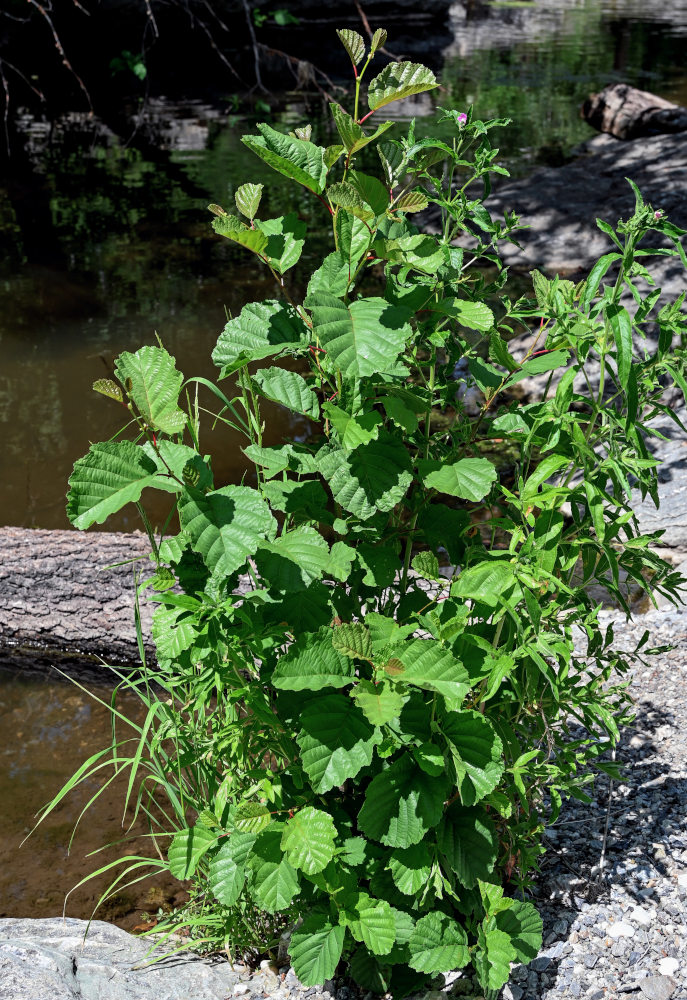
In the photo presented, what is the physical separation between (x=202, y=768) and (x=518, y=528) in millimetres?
940

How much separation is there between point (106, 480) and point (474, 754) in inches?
29.8

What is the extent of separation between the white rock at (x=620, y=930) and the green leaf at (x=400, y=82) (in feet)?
5.35

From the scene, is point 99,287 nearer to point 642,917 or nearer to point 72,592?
point 72,592

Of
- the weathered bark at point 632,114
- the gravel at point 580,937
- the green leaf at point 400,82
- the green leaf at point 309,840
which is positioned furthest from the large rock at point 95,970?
the weathered bark at point 632,114

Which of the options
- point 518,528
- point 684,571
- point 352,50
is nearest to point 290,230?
point 352,50

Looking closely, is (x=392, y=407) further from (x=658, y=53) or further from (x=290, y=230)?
(x=658, y=53)

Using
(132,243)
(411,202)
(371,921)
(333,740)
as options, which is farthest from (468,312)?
(132,243)

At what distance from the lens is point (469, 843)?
156 centimetres

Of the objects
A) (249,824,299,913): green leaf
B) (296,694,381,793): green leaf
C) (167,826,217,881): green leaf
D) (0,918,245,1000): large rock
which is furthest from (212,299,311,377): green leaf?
(0,918,245,1000): large rock

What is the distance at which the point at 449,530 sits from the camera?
1.62m

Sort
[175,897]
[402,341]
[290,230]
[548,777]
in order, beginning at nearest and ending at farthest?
[402,341]
[290,230]
[548,777]
[175,897]

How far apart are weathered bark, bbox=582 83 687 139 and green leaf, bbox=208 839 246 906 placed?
10669 millimetres

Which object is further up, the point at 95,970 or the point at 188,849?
the point at 188,849

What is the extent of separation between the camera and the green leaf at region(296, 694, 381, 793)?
4.64 feet
